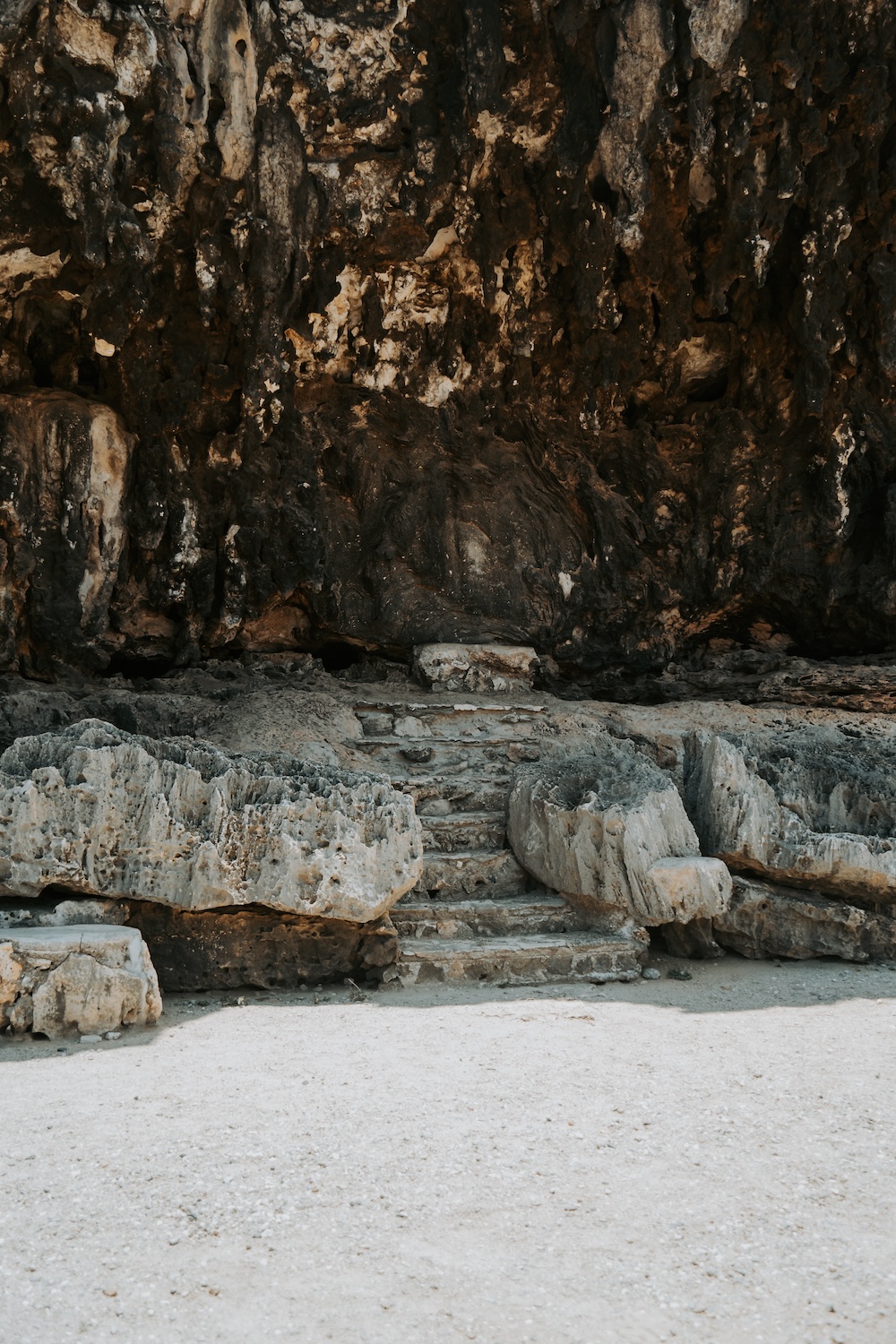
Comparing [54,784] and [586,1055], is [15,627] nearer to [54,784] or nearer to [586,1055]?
[54,784]

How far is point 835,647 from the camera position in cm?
1165

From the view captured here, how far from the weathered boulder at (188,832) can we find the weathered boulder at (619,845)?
1.23 meters

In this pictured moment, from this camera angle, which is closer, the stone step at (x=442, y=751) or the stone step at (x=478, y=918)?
the stone step at (x=478, y=918)

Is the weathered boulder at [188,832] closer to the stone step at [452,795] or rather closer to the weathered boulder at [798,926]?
the stone step at [452,795]

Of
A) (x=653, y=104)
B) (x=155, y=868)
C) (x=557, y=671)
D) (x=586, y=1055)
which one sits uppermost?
(x=653, y=104)

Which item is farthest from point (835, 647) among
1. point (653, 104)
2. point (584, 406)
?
point (653, 104)

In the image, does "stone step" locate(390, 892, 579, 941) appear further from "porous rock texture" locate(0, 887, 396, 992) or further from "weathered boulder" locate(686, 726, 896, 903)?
"weathered boulder" locate(686, 726, 896, 903)

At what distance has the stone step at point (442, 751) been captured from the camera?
9.06 metres

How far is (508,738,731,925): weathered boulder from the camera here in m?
7.13

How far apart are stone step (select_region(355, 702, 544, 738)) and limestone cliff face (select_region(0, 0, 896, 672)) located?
1402mm

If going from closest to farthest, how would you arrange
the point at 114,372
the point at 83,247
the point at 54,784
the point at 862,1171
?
the point at 862,1171, the point at 54,784, the point at 83,247, the point at 114,372

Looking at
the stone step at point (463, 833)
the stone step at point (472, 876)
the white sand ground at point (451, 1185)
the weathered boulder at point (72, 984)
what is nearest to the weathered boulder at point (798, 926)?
the stone step at point (472, 876)

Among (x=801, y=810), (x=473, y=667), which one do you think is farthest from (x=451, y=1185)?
(x=473, y=667)

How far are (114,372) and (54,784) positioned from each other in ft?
→ 15.7
